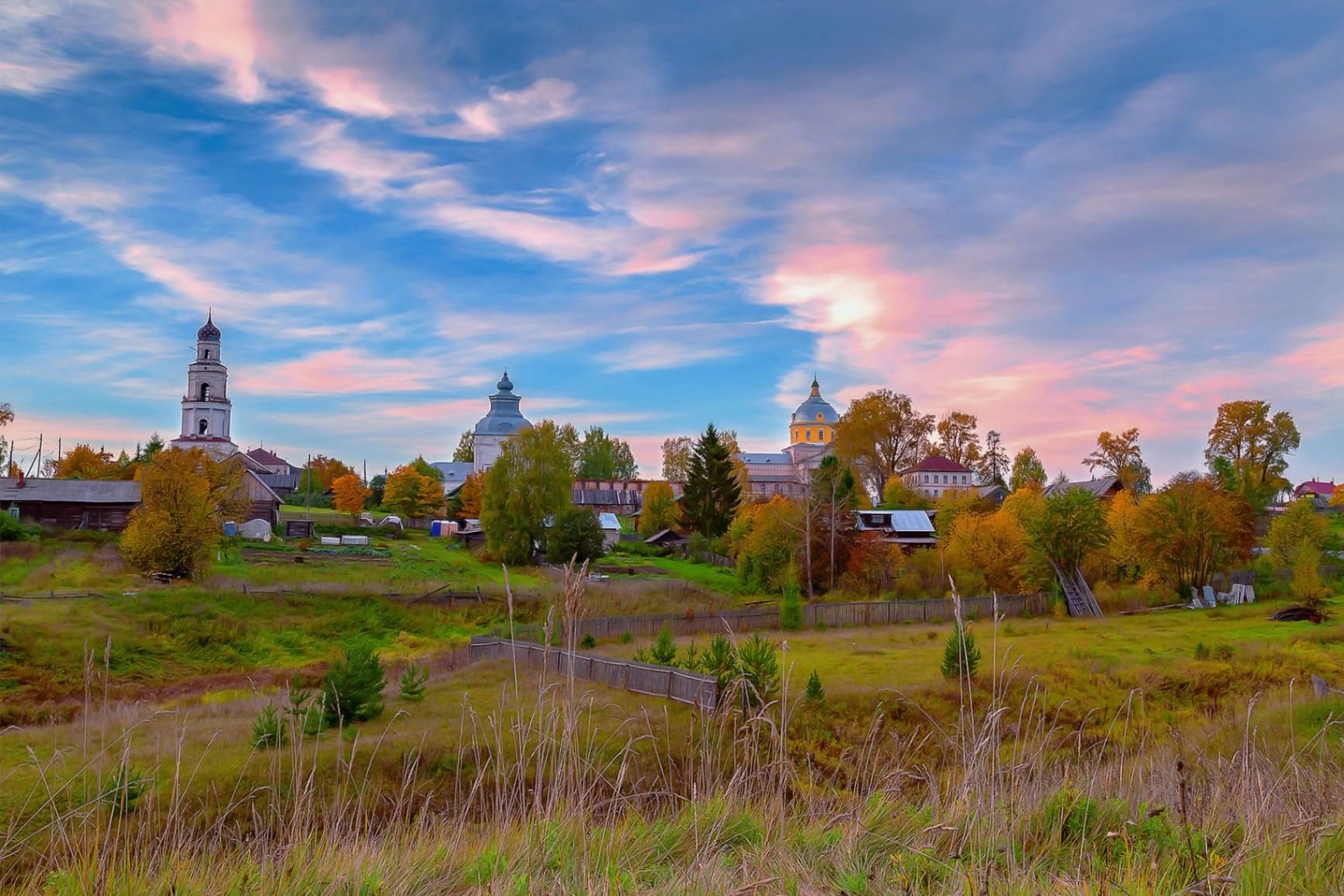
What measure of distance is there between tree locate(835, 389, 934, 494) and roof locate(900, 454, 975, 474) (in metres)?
1.62

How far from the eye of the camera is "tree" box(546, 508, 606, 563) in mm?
44219

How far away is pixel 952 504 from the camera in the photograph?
50.1m

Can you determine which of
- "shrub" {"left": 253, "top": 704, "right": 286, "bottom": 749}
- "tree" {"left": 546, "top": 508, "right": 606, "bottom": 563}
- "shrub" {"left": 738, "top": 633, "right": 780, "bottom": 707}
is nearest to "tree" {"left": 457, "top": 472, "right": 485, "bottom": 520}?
"tree" {"left": 546, "top": 508, "right": 606, "bottom": 563}

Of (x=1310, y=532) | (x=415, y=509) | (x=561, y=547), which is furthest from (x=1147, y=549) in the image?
(x=415, y=509)

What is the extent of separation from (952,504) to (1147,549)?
13.3 meters

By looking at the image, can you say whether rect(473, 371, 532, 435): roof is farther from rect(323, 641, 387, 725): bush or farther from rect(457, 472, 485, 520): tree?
rect(323, 641, 387, 725): bush

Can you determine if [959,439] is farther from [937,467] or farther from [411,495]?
[411,495]

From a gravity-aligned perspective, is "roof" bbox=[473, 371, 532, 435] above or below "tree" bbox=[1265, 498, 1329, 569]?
above

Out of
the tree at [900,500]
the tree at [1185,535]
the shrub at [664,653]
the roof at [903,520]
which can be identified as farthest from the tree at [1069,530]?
the tree at [900,500]

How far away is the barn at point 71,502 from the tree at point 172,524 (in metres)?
10.0

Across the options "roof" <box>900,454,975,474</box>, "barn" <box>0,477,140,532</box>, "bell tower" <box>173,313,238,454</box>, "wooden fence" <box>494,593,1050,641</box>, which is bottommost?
"wooden fence" <box>494,593,1050,641</box>

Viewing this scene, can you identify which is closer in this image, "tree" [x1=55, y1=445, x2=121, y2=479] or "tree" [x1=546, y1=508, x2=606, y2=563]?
"tree" [x1=546, y1=508, x2=606, y2=563]

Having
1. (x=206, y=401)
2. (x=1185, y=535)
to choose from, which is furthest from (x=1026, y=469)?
(x=206, y=401)

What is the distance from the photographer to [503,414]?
9738cm
